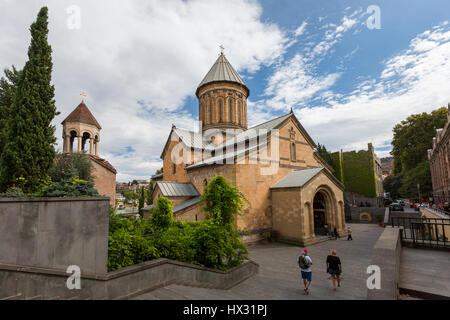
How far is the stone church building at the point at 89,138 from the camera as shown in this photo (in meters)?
→ 18.8

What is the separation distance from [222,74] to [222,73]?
20cm

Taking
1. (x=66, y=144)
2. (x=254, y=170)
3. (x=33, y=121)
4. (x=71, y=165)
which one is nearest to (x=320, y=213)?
(x=254, y=170)

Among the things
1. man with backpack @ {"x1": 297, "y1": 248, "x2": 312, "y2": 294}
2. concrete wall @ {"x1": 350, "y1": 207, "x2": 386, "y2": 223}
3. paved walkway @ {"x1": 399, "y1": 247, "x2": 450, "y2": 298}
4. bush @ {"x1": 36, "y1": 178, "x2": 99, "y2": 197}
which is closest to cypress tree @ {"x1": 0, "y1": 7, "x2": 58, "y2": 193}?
bush @ {"x1": 36, "y1": 178, "x2": 99, "y2": 197}

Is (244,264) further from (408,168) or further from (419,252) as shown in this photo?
(408,168)

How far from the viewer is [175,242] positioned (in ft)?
21.3

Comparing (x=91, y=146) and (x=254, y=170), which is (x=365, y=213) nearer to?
(x=254, y=170)

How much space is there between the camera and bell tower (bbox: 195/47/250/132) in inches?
891

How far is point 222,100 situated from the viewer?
899 inches

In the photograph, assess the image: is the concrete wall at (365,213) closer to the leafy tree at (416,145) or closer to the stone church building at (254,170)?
the leafy tree at (416,145)

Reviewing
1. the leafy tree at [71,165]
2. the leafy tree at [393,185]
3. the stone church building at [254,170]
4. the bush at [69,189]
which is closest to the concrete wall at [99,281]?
the bush at [69,189]

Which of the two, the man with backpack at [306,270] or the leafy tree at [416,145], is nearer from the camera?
the man with backpack at [306,270]

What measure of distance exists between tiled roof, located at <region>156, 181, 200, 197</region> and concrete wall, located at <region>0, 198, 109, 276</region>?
11.9 meters

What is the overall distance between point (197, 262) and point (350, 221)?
26.0m
